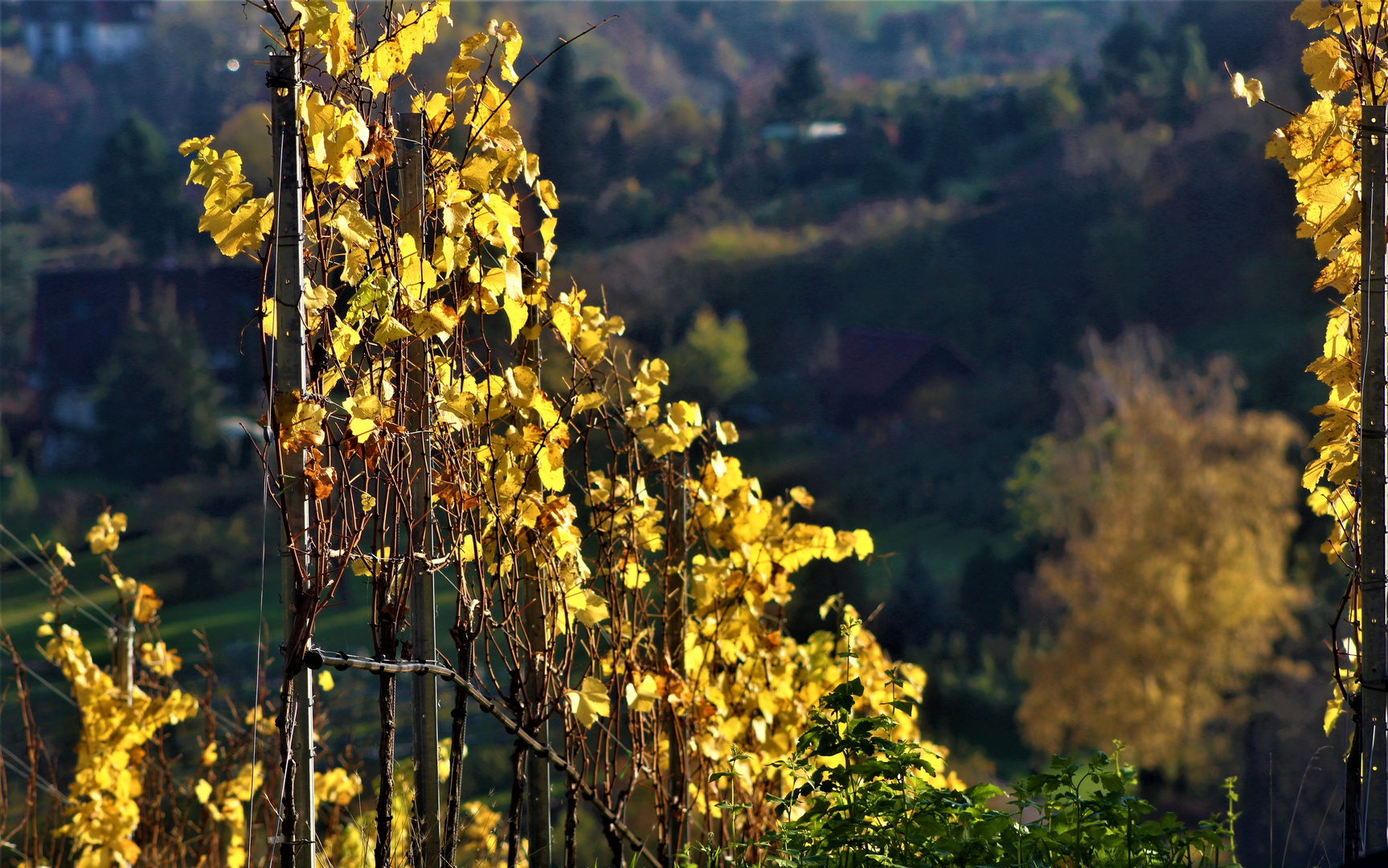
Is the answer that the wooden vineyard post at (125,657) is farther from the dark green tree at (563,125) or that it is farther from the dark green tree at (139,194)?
the dark green tree at (139,194)

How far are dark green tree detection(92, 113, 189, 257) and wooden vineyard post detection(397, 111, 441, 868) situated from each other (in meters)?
24.3

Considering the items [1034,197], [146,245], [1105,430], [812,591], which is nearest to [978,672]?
[1105,430]

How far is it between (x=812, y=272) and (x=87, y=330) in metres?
16.4

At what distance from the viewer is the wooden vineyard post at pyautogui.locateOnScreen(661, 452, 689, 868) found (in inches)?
86.2

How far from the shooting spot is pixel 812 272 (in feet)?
94.3

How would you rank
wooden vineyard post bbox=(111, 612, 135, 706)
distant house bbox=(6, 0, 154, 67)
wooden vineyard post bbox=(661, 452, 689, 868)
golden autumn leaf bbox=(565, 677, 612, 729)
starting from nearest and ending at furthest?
golden autumn leaf bbox=(565, 677, 612, 729) < wooden vineyard post bbox=(661, 452, 689, 868) < wooden vineyard post bbox=(111, 612, 135, 706) < distant house bbox=(6, 0, 154, 67)

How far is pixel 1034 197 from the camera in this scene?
29.4 m

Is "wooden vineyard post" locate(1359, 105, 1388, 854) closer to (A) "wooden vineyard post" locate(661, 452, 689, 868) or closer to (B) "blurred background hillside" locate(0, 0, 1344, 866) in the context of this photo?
(A) "wooden vineyard post" locate(661, 452, 689, 868)

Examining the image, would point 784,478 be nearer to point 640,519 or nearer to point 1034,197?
point 1034,197

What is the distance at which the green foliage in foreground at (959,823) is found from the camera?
60.6 inches

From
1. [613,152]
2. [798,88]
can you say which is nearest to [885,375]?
[613,152]

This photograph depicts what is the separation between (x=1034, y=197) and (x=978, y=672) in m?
14.4

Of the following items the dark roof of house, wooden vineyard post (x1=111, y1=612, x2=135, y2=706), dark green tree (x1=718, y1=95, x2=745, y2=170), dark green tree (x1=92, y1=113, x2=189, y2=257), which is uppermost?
dark green tree (x1=718, y1=95, x2=745, y2=170)

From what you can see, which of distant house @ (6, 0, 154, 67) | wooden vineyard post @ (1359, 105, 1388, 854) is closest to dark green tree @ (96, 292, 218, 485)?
distant house @ (6, 0, 154, 67)
